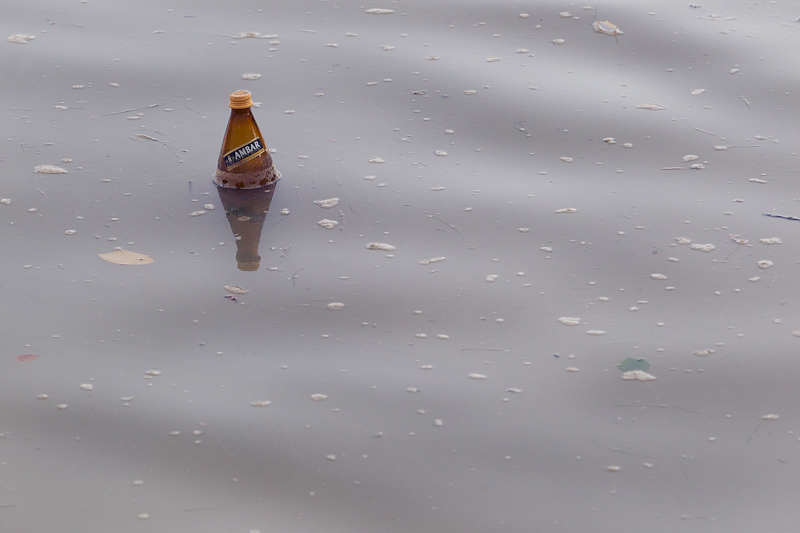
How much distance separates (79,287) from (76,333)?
18 cm

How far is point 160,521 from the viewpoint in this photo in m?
1.30

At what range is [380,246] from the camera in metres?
2.00

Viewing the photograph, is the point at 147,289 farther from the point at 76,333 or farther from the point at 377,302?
the point at 377,302

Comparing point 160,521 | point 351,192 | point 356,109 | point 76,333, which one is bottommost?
point 160,521

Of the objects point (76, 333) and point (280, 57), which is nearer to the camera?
point (76, 333)

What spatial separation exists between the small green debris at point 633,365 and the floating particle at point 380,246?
0.66 meters

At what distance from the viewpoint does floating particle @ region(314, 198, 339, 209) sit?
2.15m

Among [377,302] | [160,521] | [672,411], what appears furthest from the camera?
[377,302]

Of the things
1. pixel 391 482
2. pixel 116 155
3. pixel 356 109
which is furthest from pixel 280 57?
pixel 391 482

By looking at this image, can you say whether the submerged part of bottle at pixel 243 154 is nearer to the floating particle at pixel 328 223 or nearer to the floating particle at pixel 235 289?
the floating particle at pixel 328 223

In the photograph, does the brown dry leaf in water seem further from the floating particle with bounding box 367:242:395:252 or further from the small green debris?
the small green debris

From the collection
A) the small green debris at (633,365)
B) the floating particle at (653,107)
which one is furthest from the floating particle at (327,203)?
the floating particle at (653,107)

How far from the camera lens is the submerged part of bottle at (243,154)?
2135 mm

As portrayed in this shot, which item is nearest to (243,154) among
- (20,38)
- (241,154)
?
(241,154)
